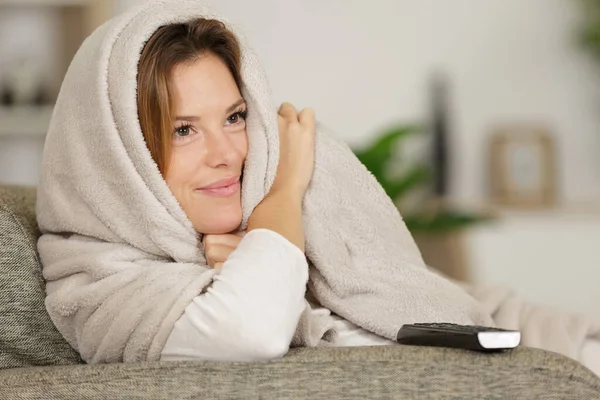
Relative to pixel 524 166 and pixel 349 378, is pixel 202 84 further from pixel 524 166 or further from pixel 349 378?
pixel 524 166

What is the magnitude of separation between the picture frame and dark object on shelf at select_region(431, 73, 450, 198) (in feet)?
0.73

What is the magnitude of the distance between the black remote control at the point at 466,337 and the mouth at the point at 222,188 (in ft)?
1.28

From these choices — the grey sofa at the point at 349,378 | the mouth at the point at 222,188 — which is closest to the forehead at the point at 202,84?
the mouth at the point at 222,188

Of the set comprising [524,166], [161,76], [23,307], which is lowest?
[524,166]

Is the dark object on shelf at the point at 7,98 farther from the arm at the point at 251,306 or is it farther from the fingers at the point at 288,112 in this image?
the arm at the point at 251,306

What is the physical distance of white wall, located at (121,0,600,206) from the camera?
160 inches

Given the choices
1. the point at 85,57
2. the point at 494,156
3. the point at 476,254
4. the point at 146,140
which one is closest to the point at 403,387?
the point at 146,140

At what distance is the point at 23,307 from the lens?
1.39m

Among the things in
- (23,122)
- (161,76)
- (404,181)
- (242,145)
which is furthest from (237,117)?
(23,122)

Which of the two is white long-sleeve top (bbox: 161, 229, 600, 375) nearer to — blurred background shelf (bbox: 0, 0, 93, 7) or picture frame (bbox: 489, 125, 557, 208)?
blurred background shelf (bbox: 0, 0, 93, 7)

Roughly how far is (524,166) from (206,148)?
2.82 metres

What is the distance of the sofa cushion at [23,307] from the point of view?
1370 millimetres

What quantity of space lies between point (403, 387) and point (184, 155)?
0.51 m

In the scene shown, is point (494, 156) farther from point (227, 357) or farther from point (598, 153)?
point (227, 357)
